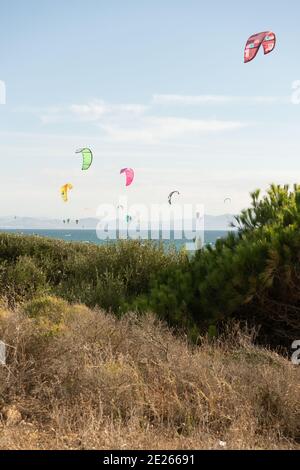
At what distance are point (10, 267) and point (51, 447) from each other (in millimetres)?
10069

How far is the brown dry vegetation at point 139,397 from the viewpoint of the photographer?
5.25 meters

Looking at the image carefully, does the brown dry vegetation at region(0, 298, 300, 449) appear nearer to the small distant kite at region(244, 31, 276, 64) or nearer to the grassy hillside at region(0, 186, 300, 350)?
the grassy hillside at region(0, 186, 300, 350)

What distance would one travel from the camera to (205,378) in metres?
6.11

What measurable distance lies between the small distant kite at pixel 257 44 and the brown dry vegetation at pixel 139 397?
9.84 metres

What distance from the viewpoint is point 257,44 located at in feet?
52.6

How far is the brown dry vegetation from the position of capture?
5250 millimetres

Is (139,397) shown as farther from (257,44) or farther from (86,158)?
(86,158)

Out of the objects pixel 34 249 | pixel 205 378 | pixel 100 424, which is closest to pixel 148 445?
pixel 100 424

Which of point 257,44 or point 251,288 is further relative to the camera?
point 257,44

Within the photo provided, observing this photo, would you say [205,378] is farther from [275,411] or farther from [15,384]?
[15,384]

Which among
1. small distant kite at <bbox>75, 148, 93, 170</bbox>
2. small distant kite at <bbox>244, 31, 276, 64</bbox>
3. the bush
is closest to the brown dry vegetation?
the bush

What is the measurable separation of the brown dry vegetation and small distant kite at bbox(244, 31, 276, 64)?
9.84 meters

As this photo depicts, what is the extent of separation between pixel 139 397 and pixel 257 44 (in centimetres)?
1225

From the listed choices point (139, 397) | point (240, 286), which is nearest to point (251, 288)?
point (240, 286)
